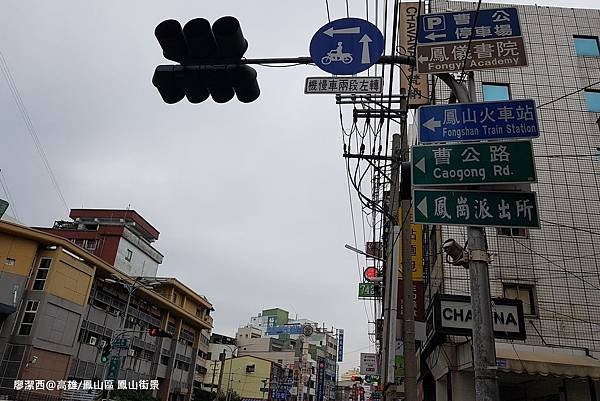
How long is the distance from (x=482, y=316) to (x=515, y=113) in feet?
6.41

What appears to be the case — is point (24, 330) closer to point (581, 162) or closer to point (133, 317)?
point (133, 317)

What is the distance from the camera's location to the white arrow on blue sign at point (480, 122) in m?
4.36

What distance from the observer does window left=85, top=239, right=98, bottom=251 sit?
52569 millimetres

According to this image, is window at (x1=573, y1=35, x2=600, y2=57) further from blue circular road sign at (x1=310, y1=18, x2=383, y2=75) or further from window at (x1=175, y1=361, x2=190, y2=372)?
window at (x1=175, y1=361, x2=190, y2=372)

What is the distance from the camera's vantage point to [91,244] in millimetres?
53000

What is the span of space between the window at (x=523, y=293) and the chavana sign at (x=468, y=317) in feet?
20.8

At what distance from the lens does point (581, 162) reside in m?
14.5

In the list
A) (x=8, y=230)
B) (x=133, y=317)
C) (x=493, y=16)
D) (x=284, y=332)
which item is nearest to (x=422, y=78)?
(x=493, y=16)

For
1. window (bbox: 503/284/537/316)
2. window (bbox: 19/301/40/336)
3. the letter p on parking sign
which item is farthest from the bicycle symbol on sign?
window (bbox: 19/301/40/336)

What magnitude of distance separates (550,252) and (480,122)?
10.3 m

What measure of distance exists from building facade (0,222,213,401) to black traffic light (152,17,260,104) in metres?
25.8

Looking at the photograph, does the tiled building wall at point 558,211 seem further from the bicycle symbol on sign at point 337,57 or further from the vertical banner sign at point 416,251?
the bicycle symbol on sign at point 337,57

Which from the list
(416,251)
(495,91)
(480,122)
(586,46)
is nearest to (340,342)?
(416,251)

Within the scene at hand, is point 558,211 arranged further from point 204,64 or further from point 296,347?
point 296,347
